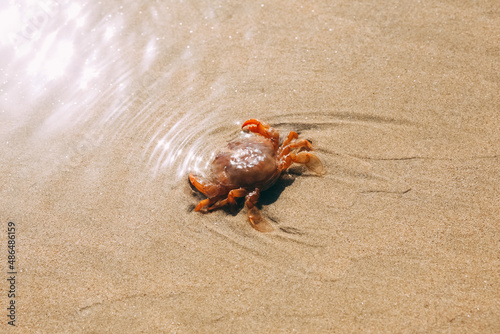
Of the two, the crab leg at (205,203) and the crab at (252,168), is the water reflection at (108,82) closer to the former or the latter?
the crab at (252,168)

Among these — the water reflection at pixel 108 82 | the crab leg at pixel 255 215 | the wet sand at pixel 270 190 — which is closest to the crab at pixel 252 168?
the crab leg at pixel 255 215

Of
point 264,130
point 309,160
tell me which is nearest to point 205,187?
point 264,130

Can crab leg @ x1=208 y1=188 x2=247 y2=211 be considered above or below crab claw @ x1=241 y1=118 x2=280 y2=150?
below

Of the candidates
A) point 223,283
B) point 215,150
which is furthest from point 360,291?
point 215,150

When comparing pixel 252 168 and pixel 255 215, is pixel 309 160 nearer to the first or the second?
pixel 252 168

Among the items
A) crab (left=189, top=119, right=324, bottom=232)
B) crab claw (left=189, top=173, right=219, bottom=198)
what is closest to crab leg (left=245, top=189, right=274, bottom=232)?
crab (left=189, top=119, right=324, bottom=232)

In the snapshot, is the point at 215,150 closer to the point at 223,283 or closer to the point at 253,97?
the point at 253,97

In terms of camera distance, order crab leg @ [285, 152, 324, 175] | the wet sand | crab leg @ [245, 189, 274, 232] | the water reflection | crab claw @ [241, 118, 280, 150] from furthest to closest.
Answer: the water reflection
crab claw @ [241, 118, 280, 150]
crab leg @ [285, 152, 324, 175]
crab leg @ [245, 189, 274, 232]
the wet sand

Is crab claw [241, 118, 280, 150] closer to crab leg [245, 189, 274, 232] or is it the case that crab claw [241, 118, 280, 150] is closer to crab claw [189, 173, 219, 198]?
crab leg [245, 189, 274, 232]
